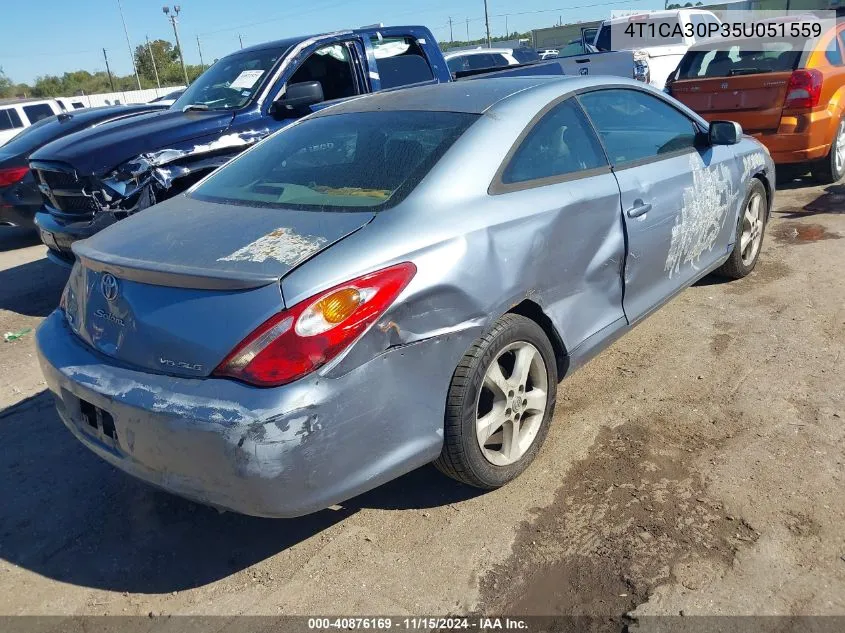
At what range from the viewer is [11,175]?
744cm

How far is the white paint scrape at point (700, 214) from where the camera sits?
12.6ft

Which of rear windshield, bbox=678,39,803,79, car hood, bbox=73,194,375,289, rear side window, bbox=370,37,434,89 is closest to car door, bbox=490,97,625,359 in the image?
car hood, bbox=73,194,375,289

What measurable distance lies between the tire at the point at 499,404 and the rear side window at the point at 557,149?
0.65 metres

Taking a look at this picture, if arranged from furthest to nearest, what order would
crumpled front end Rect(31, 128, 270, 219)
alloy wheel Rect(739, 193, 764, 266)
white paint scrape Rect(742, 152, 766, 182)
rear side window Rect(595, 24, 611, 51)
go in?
1. rear side window Rect(595, 24, 611, 51)
2. crumpled front end Rect(31, 128, 270, 219)
3. alloy wheel Rect(739, 193, 764, 266)
4. white paint scrape Rect(742, 152, 766, 182)

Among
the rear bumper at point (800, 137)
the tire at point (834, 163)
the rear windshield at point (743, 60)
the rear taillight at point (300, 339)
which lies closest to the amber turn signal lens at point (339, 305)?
the rear taillight at point (300, 339)

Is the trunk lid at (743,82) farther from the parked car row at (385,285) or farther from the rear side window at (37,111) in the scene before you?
the rear side window at (37,111)

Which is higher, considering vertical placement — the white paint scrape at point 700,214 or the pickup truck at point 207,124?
the pickup truck at point 207,124

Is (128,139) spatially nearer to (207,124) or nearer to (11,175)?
(207,124)

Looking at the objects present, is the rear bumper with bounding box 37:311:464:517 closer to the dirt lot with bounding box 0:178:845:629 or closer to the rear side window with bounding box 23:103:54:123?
the dirt lot with bounding box 0:178:845:629

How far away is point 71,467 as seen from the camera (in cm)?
335

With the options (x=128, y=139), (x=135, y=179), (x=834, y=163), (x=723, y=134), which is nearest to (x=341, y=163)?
(x=723, y=134)

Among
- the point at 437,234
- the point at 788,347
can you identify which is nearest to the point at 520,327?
the point at 437,234

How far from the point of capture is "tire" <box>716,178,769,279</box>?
469 cm

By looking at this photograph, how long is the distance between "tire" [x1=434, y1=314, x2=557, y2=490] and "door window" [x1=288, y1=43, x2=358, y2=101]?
4.20 metres
